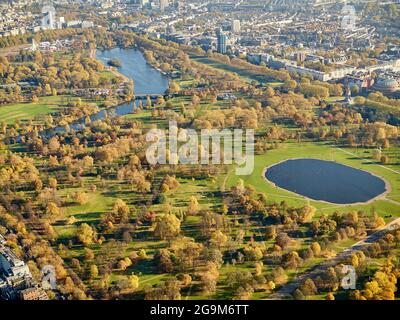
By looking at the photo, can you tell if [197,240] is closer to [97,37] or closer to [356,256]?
[356,256]

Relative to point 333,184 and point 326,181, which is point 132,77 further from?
point 333,184

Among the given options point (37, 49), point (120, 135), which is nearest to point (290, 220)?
point (120, 135)

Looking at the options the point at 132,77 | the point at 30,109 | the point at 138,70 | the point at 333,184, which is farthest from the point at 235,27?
the point at 333,184

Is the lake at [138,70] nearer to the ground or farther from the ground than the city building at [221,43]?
nearer to the ground

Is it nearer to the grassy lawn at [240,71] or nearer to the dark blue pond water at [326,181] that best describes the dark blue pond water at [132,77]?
the grassy lawn at [240,71]

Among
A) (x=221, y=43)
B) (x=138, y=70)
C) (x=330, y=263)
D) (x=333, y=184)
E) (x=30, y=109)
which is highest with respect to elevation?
(x=221, y=43)

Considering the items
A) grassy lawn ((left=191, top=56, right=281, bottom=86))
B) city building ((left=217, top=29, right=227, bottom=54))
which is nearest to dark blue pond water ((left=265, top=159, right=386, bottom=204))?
grassy lawn ((left=191, top=56, right=281, bottom=86))

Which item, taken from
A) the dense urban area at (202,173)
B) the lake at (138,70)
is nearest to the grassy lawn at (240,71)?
the dense urban area at (202,173)
